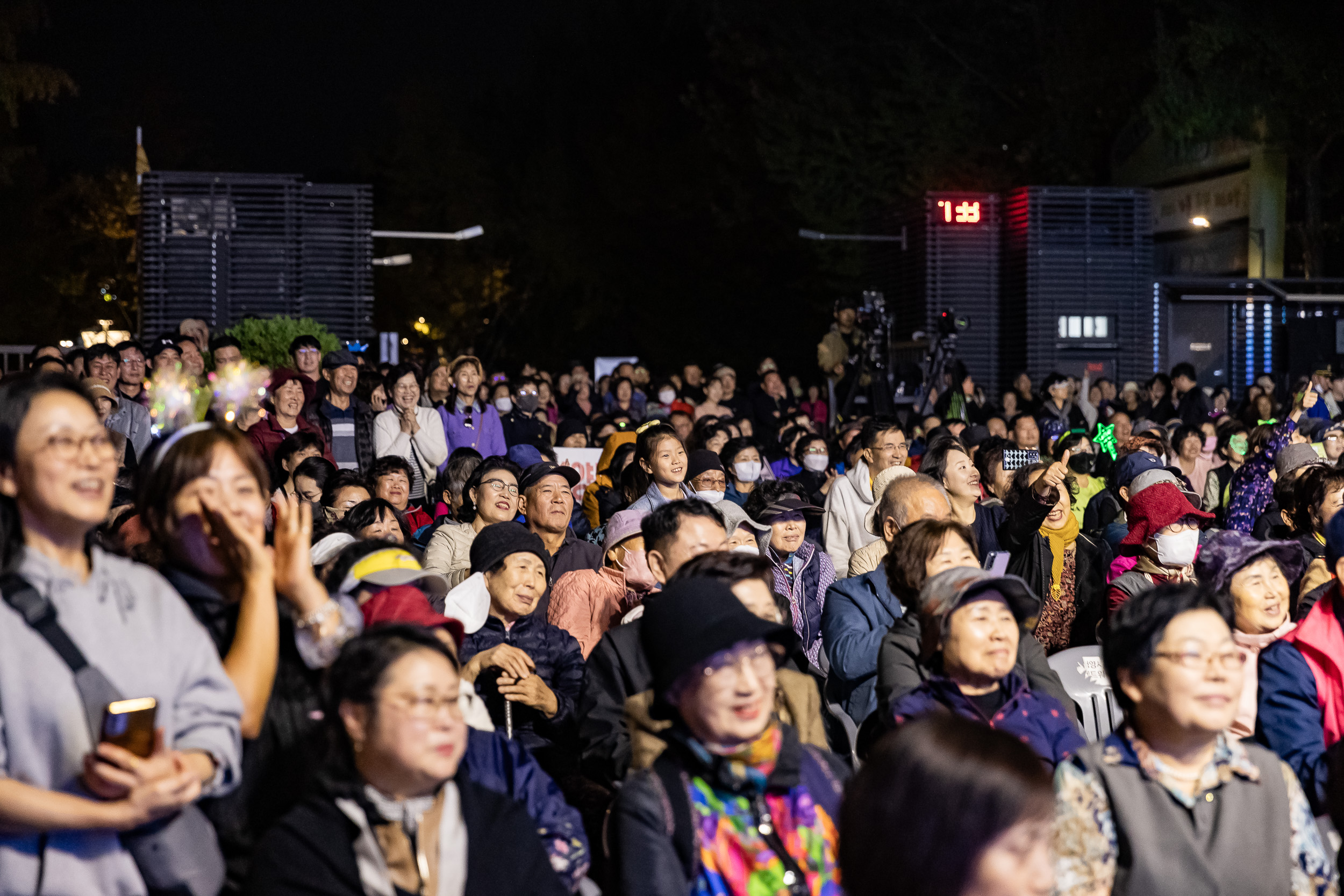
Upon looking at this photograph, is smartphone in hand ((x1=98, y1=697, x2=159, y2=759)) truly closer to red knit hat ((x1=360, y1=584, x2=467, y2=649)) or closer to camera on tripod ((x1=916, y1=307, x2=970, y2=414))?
red knit hat ((x1=360, y1=584, x2=467, y2=649))

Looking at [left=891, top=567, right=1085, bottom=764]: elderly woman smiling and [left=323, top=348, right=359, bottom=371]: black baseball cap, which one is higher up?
[left=323, top=348, right=359, bottom=371]: black baseball cap

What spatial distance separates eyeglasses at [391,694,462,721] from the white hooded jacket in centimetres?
464

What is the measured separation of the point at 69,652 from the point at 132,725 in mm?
223

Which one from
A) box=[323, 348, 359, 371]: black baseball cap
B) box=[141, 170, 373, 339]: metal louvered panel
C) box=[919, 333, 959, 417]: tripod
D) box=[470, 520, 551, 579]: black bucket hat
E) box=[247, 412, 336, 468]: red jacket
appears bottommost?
box=[470, 520, 551, 579]: black bucket hat

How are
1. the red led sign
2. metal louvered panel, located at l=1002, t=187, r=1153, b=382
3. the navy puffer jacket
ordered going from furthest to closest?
the red led sign
metal louvered panel, located at l=1002, t=187, r=1153, b=382
the navy puffer jacket

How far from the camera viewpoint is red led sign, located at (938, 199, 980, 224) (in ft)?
86.8

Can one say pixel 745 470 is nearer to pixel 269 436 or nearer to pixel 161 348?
pixel 269 436

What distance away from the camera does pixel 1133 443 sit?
32.1ft

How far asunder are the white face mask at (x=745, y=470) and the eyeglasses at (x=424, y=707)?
609 centimetres

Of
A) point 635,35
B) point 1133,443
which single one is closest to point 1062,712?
point 1133,443

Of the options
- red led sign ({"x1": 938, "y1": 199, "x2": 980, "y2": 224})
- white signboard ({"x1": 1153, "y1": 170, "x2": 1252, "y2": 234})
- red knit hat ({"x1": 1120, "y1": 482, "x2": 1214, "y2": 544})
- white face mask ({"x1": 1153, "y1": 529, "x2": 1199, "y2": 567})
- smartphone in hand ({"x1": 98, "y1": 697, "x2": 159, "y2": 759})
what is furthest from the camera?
red led sign ({"x1": 938, "y1": 199, "x2": 980, "y2": 224})

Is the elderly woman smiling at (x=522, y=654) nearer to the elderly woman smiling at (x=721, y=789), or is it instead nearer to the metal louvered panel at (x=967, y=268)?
the elderly woman smiling at (x=721, y=789)

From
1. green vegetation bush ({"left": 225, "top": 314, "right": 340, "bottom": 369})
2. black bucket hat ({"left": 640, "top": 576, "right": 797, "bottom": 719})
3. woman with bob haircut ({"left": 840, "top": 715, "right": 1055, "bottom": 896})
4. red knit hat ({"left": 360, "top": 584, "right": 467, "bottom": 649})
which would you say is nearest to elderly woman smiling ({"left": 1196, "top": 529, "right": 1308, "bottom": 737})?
black bucket hat ({"left": 640, "top": 576, "right": 797, "bottom": 719})

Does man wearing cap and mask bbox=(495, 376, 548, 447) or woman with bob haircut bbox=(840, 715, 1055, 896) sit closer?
woman with bob haircut bbox=(840, 715, 1055, 896)
